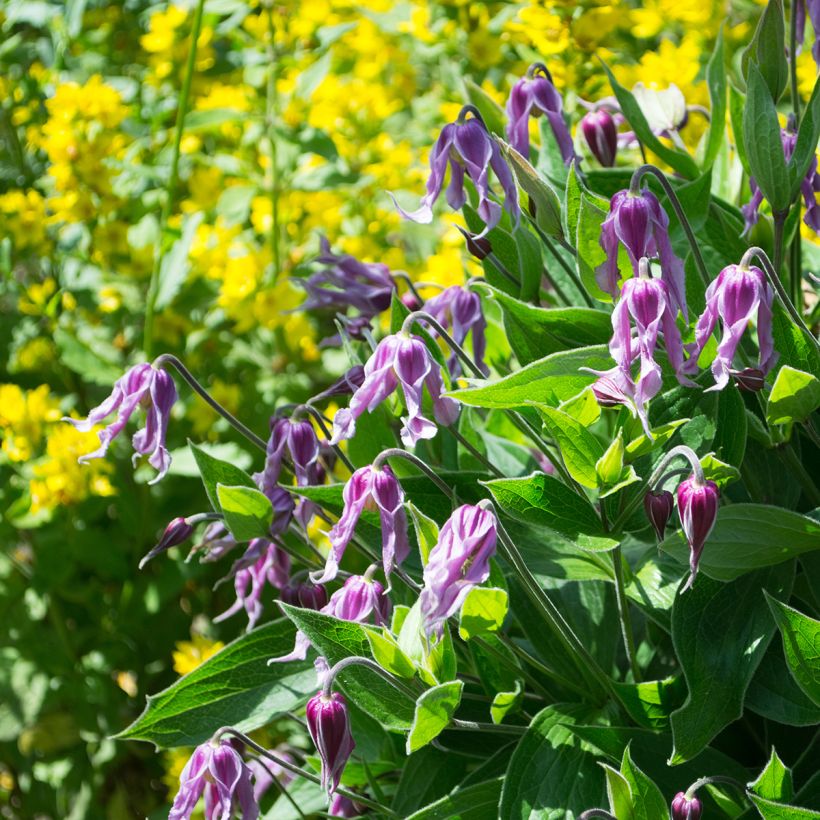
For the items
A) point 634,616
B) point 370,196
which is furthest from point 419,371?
point 370,196

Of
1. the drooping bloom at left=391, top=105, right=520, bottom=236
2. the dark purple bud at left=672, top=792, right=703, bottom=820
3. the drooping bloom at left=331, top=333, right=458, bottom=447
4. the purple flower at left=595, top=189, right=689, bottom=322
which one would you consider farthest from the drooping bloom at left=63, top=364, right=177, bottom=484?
the dark purple bud at left=672, top=792, right=703, bottom=820

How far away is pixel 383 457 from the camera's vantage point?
40.1 inches

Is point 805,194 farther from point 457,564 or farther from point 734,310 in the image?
point 457,564

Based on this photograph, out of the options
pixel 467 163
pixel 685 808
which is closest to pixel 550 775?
pixel 685 808

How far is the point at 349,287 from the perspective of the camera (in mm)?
1450

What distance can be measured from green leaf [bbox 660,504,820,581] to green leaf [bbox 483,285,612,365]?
9.8 inches

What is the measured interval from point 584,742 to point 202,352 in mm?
1483

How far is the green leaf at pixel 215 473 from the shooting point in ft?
4.22

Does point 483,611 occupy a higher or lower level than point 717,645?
higher

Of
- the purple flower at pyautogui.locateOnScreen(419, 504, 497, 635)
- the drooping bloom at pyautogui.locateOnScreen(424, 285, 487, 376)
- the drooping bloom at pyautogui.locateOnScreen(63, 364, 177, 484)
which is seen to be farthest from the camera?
the drooping bloom at pyautogui.locateOnScreen(424, 285, 487, 376)

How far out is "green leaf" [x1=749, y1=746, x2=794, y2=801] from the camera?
39.6 inches

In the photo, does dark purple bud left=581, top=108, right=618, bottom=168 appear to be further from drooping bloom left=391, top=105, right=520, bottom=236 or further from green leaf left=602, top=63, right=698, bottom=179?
drooping bloom left=391, top=105, right=520, bottom=236

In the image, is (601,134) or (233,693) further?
(601,134)

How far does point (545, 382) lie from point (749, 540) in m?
0.25
